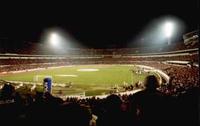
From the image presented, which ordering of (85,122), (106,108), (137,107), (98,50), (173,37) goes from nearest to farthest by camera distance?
(85,122)
(106,108)
(137,107)
(173,37)
(98,50)

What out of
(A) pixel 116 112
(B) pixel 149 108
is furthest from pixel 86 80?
(A) pixel 116 112

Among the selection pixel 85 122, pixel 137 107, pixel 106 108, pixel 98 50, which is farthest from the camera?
pixel 98 50

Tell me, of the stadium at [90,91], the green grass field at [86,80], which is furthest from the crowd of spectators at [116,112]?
the green grass field at [86,80]

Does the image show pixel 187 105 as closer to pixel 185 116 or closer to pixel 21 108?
pixel 185 116

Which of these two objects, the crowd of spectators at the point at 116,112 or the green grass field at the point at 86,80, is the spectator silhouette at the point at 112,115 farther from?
the green grass field at the point at 86,80

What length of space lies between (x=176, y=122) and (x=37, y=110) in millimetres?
2539

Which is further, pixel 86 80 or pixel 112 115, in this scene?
pixel 86 80

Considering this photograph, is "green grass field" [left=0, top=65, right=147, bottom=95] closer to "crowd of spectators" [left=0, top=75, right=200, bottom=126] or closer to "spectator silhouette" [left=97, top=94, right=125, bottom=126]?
"crowd of spectators" [left=0, top=75, right=200, bottom=126]

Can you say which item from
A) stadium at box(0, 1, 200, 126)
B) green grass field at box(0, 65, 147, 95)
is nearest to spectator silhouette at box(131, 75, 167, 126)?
stadium at box(0, 1, 200, 126)

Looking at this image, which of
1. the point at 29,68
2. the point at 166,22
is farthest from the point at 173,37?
the point at 29,68

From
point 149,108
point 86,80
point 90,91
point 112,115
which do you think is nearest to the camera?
point 112,115

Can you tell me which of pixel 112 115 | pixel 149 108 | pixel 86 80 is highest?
pixel 86 80

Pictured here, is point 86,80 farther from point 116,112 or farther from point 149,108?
point 116,112

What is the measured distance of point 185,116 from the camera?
195 inches
